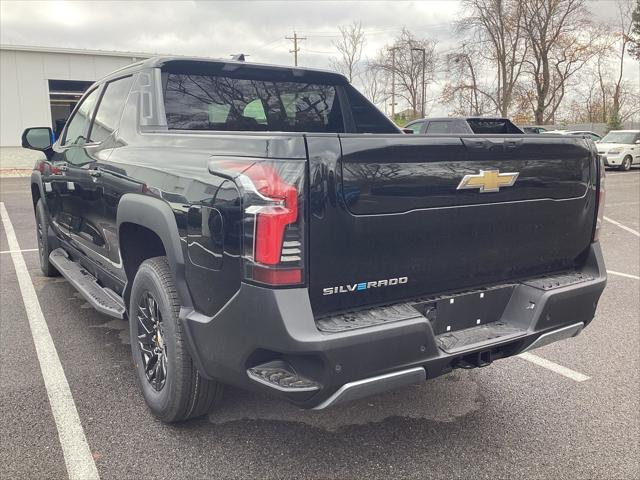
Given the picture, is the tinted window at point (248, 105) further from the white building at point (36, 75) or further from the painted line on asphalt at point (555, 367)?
the white building at point (36, 75)

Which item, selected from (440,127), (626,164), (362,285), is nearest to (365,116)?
(362,285)

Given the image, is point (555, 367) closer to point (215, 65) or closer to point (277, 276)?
point (277, 276)

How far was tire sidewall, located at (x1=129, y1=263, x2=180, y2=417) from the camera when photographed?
2.74m

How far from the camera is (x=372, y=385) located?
91.3 inches

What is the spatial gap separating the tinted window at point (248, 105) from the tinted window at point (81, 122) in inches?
49.1

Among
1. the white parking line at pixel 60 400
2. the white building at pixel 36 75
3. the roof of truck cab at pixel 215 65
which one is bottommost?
the white parking line at pixel 60 400

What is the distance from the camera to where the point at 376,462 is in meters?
2.75

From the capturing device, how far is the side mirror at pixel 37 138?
16.5 ft

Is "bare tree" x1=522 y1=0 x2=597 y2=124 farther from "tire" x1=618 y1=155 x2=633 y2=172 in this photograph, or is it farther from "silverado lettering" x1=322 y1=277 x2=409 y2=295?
"silverado lettering" x1=322 y1=277 x2=409 y2=295

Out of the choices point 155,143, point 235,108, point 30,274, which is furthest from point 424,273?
point 30,274

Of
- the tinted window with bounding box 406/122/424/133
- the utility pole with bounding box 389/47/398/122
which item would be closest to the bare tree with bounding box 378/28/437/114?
the utility pole with bounding box 389/47/398/122

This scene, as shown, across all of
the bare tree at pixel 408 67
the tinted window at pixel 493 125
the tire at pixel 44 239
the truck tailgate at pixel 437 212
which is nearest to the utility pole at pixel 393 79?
the bare tree at pixel 408 67

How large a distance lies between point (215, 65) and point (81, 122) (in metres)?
1.67

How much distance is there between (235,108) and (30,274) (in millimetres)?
3875
